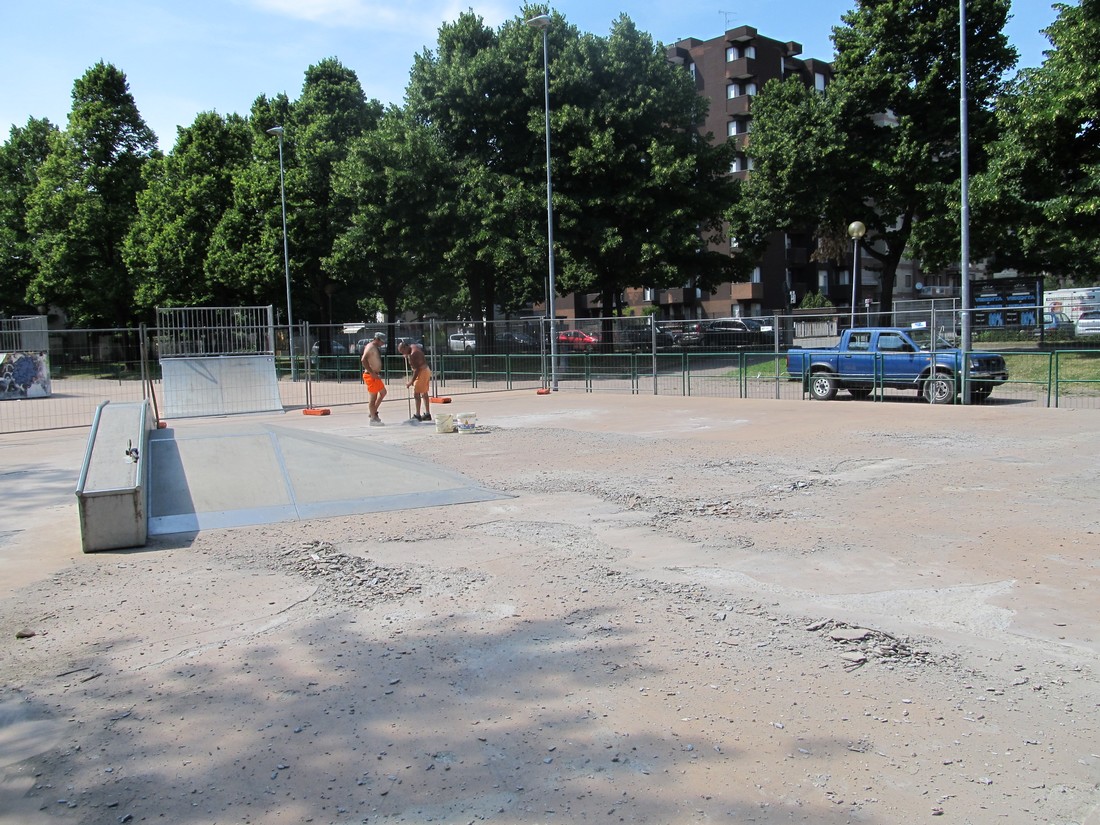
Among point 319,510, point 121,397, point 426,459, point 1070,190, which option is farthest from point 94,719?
point 1070,190

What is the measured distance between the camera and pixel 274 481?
1030 centimetres

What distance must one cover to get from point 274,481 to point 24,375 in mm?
25933

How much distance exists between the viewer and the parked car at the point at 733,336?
24.9m

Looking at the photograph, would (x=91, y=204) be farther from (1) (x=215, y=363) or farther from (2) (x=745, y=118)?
(2) (x=745, y=118)

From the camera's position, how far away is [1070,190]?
25859mm

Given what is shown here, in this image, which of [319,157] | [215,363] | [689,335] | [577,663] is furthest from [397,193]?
[577,663]

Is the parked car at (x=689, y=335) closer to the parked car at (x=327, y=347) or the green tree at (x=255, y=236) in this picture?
the parked car at (x=327, y=347)

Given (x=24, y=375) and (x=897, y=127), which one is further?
(x=897, y=127)

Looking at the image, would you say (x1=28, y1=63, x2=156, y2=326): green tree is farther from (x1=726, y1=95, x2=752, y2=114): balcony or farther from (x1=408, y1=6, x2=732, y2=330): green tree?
(x1=726, y1=95, x2=752, y2=114): balcony

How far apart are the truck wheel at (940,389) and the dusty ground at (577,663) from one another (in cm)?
1104

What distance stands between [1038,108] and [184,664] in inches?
1168

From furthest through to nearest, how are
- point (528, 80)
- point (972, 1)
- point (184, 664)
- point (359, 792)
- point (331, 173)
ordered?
point (331, 173), point (528, 80), point (972, 1), point (184, 664), point (359, 792)

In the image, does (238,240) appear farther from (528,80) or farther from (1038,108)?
(1038,108)

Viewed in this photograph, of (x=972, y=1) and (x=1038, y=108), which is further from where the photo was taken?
(x=972, y=1)
